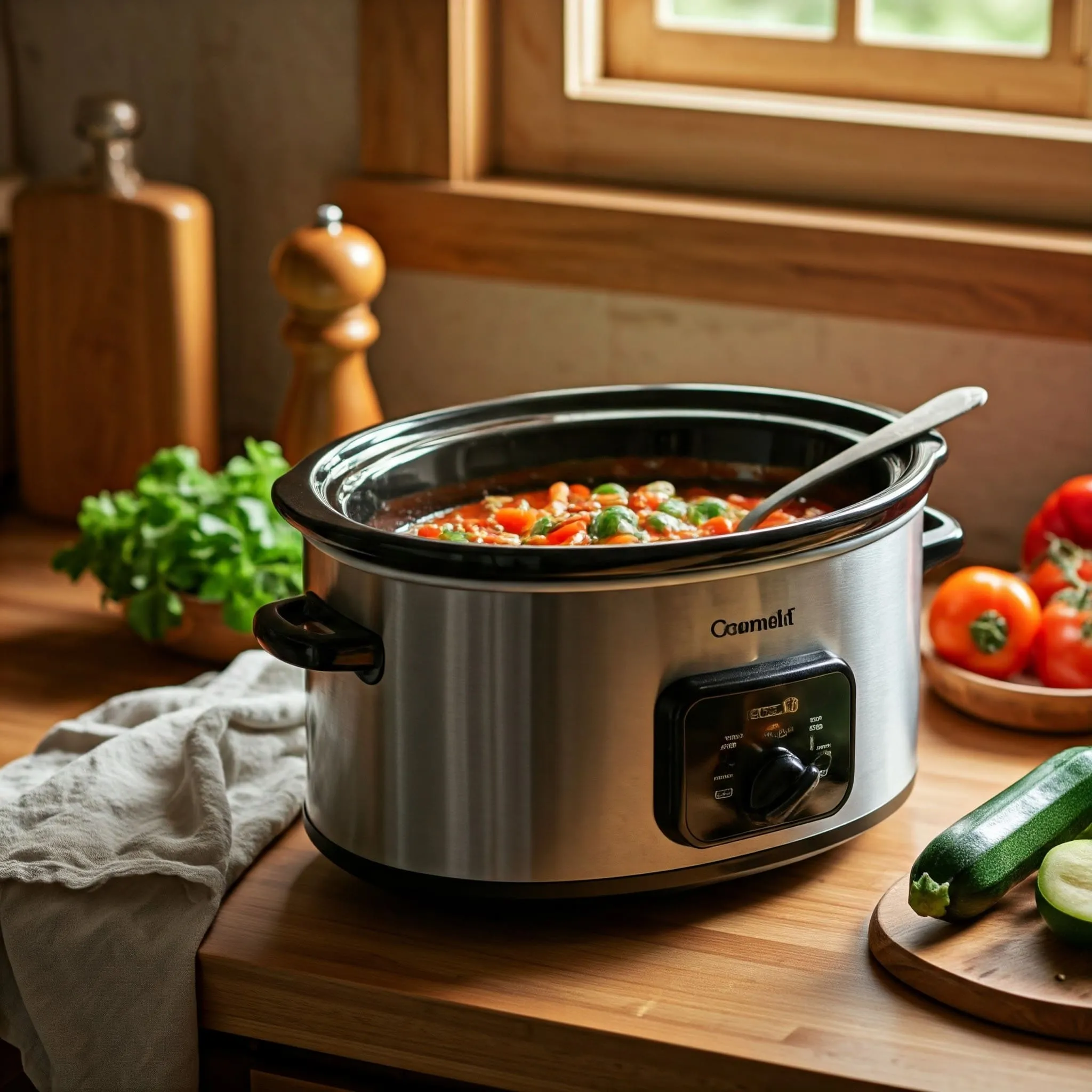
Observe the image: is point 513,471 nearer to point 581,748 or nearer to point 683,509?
point 683,509

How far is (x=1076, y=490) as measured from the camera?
1513mm

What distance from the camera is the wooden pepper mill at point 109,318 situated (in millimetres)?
1742

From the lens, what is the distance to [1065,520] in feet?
4.99

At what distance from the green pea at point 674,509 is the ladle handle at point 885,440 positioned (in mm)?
45

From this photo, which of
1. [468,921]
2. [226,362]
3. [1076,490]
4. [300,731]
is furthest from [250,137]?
[468,921]

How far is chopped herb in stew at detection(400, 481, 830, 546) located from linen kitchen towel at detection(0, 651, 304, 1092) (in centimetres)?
23

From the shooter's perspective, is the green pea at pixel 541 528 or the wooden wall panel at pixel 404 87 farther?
the wooden wall panel at pixel 404 87

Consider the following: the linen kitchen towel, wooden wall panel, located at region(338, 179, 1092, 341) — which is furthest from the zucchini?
wooden wall panel, located at region(338, 179, 1092, 341)

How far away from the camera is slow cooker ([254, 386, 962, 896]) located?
96cm

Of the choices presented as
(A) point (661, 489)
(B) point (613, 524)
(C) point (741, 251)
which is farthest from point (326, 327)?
(B) point (613, 524)

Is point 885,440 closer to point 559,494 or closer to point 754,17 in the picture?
point 559,494

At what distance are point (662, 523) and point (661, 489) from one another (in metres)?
0.11

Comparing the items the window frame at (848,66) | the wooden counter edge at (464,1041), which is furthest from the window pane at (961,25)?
the wooden counter edge at (464,1041)

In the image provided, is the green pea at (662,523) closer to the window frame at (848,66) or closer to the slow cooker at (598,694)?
the slow cooker at (598,694)
